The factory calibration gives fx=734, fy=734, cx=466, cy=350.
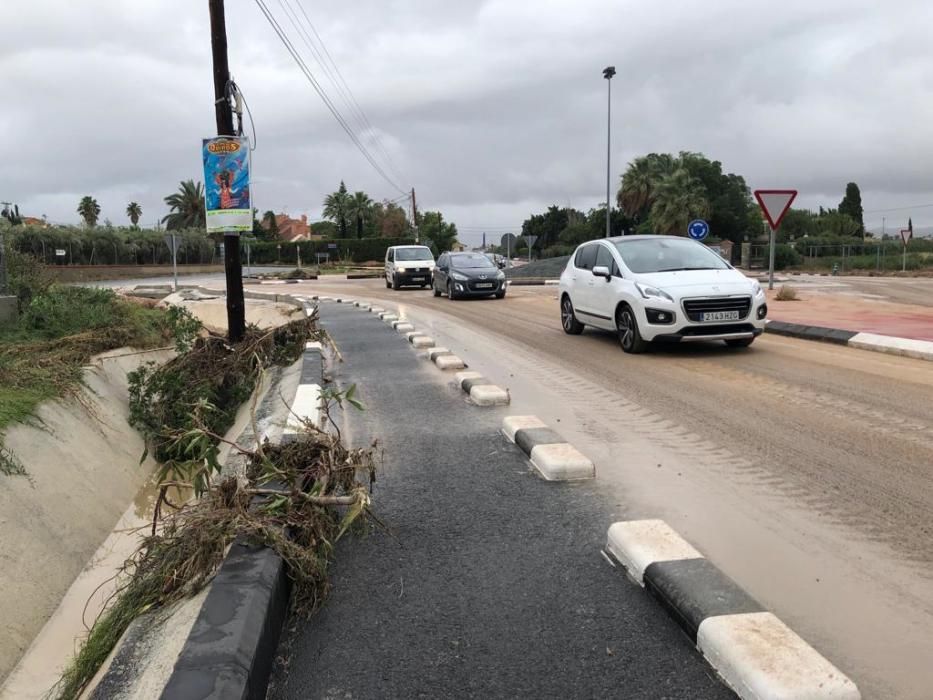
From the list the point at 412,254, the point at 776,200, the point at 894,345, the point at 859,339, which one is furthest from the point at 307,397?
the point at 412,254

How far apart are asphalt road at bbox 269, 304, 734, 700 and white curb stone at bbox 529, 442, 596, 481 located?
0.11 meters

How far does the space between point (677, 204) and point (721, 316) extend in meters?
52.9

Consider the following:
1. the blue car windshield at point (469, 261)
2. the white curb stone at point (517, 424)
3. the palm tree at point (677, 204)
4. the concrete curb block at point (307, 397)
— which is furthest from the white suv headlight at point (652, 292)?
the palm tree at point (677, 204)

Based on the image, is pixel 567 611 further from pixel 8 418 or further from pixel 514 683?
pixel 8 418

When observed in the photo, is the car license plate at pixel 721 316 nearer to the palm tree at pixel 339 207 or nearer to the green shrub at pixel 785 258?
the green shrub at pixel 785 258

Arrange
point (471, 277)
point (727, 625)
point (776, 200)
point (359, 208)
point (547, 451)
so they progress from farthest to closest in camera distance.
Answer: point (359, 208) < point (471, 277) < point (776, 200) < point (547, 451) < point (727, 625)

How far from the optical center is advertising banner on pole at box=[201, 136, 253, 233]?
988 cm

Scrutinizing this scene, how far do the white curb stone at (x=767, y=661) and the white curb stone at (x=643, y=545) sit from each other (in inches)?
21.3

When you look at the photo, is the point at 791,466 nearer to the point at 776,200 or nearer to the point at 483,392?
the point at 483,392

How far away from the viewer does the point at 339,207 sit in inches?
3497

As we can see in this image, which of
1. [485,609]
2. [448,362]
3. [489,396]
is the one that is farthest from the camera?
[448,362]

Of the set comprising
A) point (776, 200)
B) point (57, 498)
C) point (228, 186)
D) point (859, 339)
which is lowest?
point (57, 498)

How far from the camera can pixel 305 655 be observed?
273 cm

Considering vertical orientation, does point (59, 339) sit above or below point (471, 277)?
below
